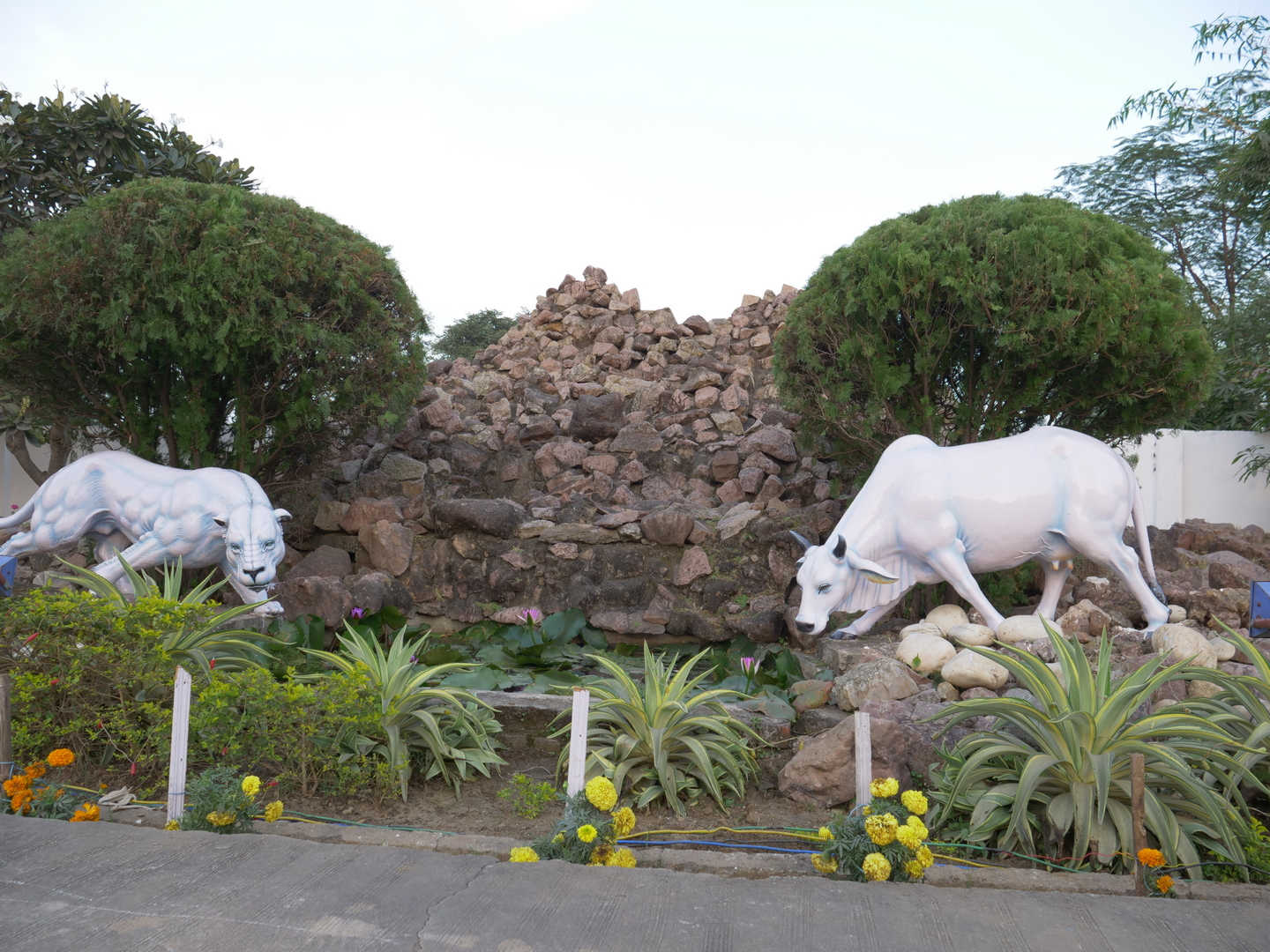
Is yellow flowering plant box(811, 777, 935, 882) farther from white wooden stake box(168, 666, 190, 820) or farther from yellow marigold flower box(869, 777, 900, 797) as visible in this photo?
white wooden stake box(168, 666, 190, 820)

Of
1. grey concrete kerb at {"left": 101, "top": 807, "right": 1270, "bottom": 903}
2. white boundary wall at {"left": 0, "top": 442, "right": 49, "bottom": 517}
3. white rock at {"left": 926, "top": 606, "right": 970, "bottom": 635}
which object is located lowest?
grey concrete kerb at {"left": 101, "top": 807, "right": 1270, "bottom": 903}

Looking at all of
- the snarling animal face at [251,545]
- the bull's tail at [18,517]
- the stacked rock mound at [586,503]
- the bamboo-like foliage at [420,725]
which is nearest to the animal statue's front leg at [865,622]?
the stacked rock mound at [586,503]

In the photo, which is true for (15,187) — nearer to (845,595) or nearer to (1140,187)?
(845,595)

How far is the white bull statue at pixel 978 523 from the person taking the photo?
19.3 ft

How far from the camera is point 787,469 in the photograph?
9.77 meters

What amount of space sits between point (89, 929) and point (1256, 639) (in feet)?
19.4

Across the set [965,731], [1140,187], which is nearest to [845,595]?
[965,731]

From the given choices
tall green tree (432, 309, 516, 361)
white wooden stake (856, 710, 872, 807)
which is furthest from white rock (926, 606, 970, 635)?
tall green tree (432, 309, 516, 361)

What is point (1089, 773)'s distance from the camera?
12.3 ft

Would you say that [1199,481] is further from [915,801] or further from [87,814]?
[87,814]

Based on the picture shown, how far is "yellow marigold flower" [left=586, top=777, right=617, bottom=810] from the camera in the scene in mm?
3416

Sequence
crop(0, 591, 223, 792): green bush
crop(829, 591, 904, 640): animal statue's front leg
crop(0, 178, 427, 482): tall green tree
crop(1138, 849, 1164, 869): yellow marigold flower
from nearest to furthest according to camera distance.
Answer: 1. crop(1138, 849, 1164, 869): yellow marigold flower
2. crop(0, 591, 223, 792): green bush
3. crop(829, 591, 904, 640): animal statue's front leg
4. crop(0, 178, 427, 482): tall green tree

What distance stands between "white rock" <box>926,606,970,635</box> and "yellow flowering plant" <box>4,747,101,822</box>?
471 cm

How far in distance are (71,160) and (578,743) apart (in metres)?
8.42
